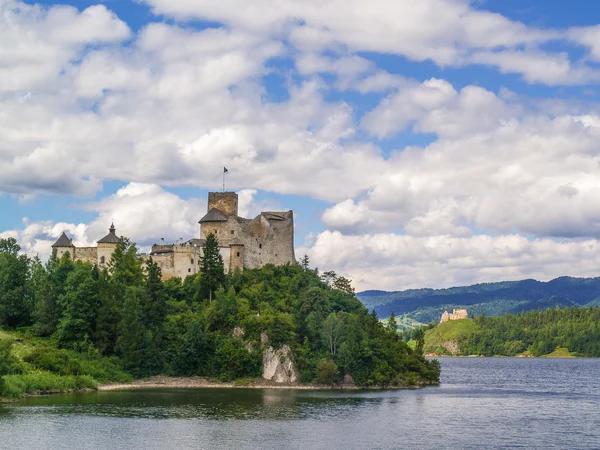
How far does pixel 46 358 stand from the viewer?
276ft

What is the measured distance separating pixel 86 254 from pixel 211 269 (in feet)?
62.3

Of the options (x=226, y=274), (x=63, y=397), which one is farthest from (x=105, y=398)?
(x=226, y=274)

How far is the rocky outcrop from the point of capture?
95812 mm

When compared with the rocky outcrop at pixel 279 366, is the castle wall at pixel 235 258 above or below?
above

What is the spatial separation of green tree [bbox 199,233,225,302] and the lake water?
631 inches

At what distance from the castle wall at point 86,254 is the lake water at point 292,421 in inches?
1050

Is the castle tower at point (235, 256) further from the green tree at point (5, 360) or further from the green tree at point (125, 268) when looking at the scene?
the green tree at point (5, 360)

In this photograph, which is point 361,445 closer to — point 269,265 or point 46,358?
point 46,358

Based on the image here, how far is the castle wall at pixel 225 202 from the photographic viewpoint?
4387 inches

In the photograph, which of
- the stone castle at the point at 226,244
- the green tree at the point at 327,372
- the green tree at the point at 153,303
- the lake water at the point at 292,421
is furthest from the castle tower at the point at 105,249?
the green tree at the point at 327,372

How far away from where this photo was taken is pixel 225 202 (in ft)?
366

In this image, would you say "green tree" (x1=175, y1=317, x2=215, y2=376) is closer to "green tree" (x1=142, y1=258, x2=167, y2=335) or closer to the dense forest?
the dense forest

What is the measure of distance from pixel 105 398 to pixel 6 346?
11.1 meters

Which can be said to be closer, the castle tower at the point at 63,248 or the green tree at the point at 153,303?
the green tree at the point at 153,303
